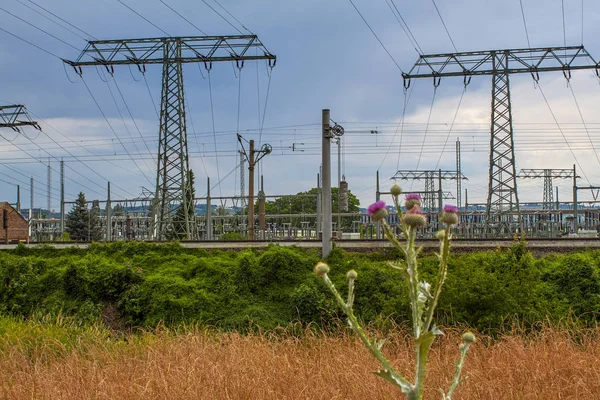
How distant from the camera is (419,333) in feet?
8.24

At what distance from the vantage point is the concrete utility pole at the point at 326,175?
1362cm

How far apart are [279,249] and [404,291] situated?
387 cm

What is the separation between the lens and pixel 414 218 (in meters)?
2.44

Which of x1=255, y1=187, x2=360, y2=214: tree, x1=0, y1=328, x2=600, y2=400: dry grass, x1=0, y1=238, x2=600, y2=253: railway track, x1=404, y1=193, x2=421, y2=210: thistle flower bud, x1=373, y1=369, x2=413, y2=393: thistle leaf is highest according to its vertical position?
x1=255, y1=187, x2=360, y2=214: tree

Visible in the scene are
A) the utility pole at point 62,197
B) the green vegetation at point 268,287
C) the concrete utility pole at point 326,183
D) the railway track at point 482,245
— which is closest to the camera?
the green vegetation at point 268,287

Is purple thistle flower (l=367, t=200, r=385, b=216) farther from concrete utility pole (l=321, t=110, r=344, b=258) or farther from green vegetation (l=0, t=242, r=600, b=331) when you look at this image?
concrete utility pole (l=321, t=110, r=344, b=258)

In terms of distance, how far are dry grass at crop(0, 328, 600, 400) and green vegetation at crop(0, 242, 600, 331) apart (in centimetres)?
196

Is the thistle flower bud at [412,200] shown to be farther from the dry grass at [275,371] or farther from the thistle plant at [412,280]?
the dry grass at [275,371]

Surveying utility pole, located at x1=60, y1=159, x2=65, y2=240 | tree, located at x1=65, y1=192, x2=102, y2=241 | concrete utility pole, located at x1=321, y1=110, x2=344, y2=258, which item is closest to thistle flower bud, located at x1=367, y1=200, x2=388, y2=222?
concrete utility pole, located at x1=321, y1=110, x2=344, y2=258

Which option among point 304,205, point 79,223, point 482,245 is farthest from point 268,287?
point 304,205

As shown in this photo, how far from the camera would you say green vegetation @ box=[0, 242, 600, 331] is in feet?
37.2

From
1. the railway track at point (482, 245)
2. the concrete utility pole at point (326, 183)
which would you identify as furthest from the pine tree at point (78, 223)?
the concrete utility pole at point (326, 183)

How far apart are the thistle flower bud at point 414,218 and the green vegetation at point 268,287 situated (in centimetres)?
836

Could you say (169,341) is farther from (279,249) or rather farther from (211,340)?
(279,249)
